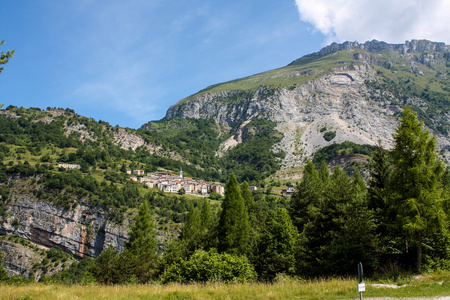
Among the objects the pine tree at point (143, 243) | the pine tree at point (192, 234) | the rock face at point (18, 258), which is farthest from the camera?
the rock face at point (18, 258)

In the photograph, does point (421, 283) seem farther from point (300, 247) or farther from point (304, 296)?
point (300, 247)

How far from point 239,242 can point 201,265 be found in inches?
443

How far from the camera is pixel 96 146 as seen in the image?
172m

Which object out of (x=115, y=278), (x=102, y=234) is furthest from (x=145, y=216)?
(x=102, y=234)

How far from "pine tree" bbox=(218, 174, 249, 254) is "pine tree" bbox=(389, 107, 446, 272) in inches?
617

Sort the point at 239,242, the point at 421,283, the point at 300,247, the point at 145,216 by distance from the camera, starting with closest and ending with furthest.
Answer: the point at 421,283, the point at 300,247, the point at 239,242, the point at 145,216

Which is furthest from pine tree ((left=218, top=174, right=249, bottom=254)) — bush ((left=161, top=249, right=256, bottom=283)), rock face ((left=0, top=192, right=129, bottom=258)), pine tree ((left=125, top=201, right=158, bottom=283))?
rock face ((left=0, top=192, right=129, bottom=258))

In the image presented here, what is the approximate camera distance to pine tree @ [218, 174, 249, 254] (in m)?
28.6

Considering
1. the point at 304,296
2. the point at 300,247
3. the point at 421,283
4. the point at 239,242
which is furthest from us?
the point at 239,242

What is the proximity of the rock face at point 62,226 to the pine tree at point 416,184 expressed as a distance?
9500 cm

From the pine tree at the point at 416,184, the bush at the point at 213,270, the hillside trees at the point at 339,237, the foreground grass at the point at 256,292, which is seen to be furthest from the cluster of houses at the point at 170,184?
the foreground grass at the point at 256,292

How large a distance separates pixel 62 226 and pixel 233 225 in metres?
92.3

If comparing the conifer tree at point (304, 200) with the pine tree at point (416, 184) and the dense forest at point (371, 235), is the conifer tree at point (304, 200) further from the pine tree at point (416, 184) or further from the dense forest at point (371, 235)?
the pine tree at point (416, 184)

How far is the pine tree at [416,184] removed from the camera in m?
15.1
